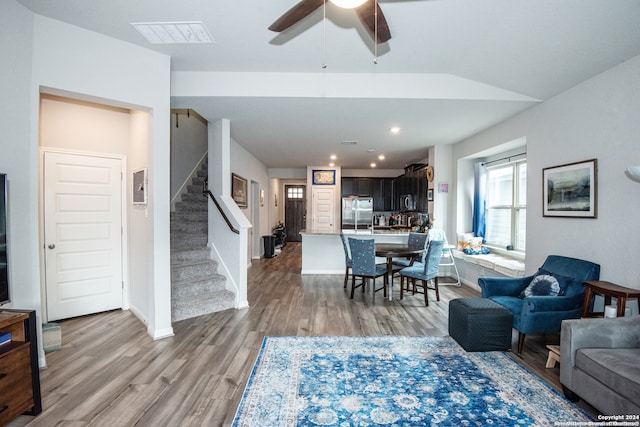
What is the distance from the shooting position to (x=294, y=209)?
468 inches

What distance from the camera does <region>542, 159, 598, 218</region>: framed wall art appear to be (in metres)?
3.00

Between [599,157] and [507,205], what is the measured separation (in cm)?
212

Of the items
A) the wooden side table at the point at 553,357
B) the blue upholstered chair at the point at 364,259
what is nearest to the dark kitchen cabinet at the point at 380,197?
the blue upholstered chair at the point at 364,259

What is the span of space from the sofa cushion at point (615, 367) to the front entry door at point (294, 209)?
10049 mm

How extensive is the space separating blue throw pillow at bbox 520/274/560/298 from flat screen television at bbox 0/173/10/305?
4332mm

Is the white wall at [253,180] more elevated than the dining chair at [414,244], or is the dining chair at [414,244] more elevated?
the white wall at [253,180]

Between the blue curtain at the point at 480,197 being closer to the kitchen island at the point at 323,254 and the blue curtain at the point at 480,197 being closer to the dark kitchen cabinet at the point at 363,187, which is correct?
the kitchen island at the point at 323,254

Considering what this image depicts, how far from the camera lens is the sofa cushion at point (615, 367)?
5.78ft

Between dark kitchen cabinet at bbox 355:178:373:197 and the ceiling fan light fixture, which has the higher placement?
the ceiling fan light fixture

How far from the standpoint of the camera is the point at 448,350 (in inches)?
116

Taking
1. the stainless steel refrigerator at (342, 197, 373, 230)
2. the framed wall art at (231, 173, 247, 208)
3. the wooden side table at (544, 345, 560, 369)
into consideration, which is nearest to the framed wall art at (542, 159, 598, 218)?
the wooden side table at (544, 345, 560, 369)

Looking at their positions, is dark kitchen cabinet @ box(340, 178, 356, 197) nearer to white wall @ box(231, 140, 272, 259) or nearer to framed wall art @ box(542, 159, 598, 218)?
white wall @ box(231, 140, 272, 259)

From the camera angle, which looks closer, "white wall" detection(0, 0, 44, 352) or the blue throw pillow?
"white wall" detection(0, 0, 44, 352)

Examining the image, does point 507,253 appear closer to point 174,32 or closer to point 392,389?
point 392,389
